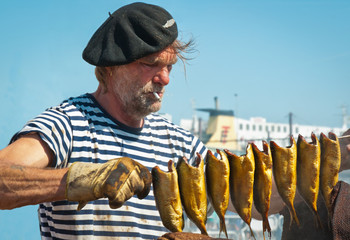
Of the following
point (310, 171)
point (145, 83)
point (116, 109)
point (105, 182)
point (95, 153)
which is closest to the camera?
point (105, 182)

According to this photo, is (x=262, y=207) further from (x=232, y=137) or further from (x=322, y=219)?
(x=232, y=137)

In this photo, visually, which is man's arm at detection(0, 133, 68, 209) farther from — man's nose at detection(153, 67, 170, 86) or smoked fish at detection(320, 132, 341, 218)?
smoked fish at detection(320, 132, 341, 218)

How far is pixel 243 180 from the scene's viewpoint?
2504 mm

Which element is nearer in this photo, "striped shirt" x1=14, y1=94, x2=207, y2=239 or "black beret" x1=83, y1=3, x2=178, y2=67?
"striped shirt" x1=14, y1=94, x2=207, y2=239

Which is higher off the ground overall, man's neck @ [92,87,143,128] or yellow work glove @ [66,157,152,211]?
→ man's neck @ [92,87,143,128]

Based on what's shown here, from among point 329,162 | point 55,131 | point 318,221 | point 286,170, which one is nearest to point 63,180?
point 55,131

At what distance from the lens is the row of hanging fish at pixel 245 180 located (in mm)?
2408

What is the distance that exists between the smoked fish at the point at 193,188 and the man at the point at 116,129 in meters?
0.44

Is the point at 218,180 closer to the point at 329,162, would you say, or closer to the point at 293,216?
the point at 293,216

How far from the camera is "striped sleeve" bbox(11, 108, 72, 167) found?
2580 mm

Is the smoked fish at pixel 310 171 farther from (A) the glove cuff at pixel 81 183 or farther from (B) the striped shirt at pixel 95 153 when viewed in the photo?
(A) the glove cuff at pixel 81 183

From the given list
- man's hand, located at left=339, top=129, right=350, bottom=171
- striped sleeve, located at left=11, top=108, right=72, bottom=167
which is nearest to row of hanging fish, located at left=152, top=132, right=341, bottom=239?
man's hand, located at left=339, top=129, right=350, bottom=171

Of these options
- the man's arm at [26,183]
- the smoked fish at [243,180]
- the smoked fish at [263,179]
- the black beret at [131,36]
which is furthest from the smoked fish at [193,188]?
the black beret at [131,36]

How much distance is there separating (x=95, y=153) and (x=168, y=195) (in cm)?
79
